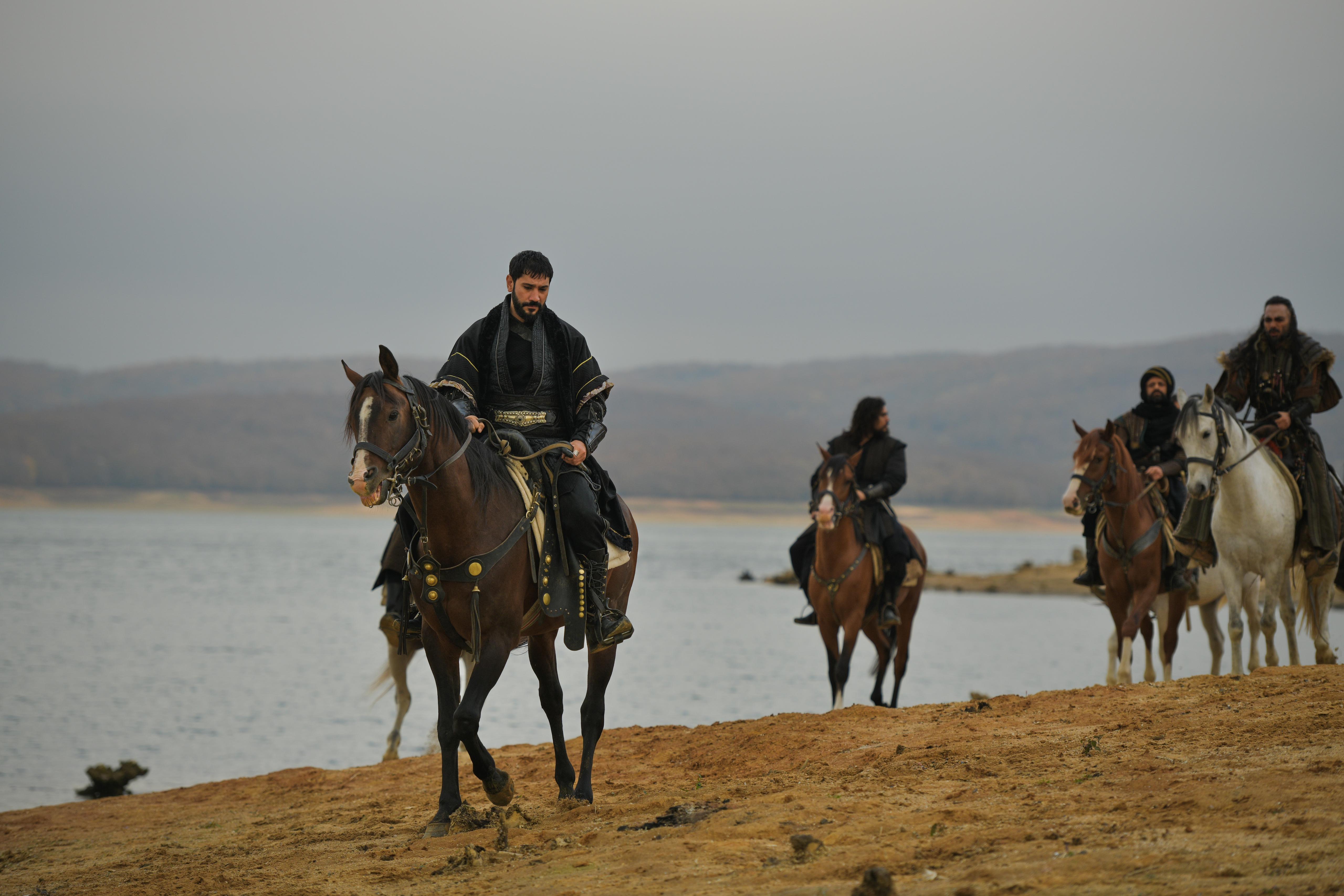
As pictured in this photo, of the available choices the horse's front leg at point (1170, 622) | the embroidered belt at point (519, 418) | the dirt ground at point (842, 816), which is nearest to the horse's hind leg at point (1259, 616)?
the horse's front leg at point (1170, 622)

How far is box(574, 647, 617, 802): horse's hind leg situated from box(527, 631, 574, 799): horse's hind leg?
0.35 ft

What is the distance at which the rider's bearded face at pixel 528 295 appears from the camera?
23.2ft

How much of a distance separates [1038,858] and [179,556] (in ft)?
270

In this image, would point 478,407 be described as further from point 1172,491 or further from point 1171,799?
point 1172,491

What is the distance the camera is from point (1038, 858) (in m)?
4.71

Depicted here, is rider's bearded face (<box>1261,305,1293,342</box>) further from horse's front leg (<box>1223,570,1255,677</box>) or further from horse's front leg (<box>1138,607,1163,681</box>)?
horse's front leg (<box>1138,607,1163,681</box>)

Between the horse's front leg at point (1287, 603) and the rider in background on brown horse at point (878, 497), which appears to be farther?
the rider in background on brown horse at point (878, 497)

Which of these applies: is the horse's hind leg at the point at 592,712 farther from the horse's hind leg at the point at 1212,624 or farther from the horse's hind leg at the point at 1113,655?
the horse's hind leg at the point at 1212,624

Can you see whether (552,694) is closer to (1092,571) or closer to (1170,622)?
(1092,571)

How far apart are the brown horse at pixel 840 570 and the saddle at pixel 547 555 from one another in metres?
4.32

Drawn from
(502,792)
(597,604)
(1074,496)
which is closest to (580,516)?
(597,604)

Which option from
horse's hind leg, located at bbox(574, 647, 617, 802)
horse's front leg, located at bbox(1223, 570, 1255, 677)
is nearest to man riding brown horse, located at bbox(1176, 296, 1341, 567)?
horse's front leg, located at bbox(1223, 570, 1255, 677)

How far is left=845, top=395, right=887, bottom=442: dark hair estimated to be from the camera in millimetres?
12641

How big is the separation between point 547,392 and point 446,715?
6.58ft
